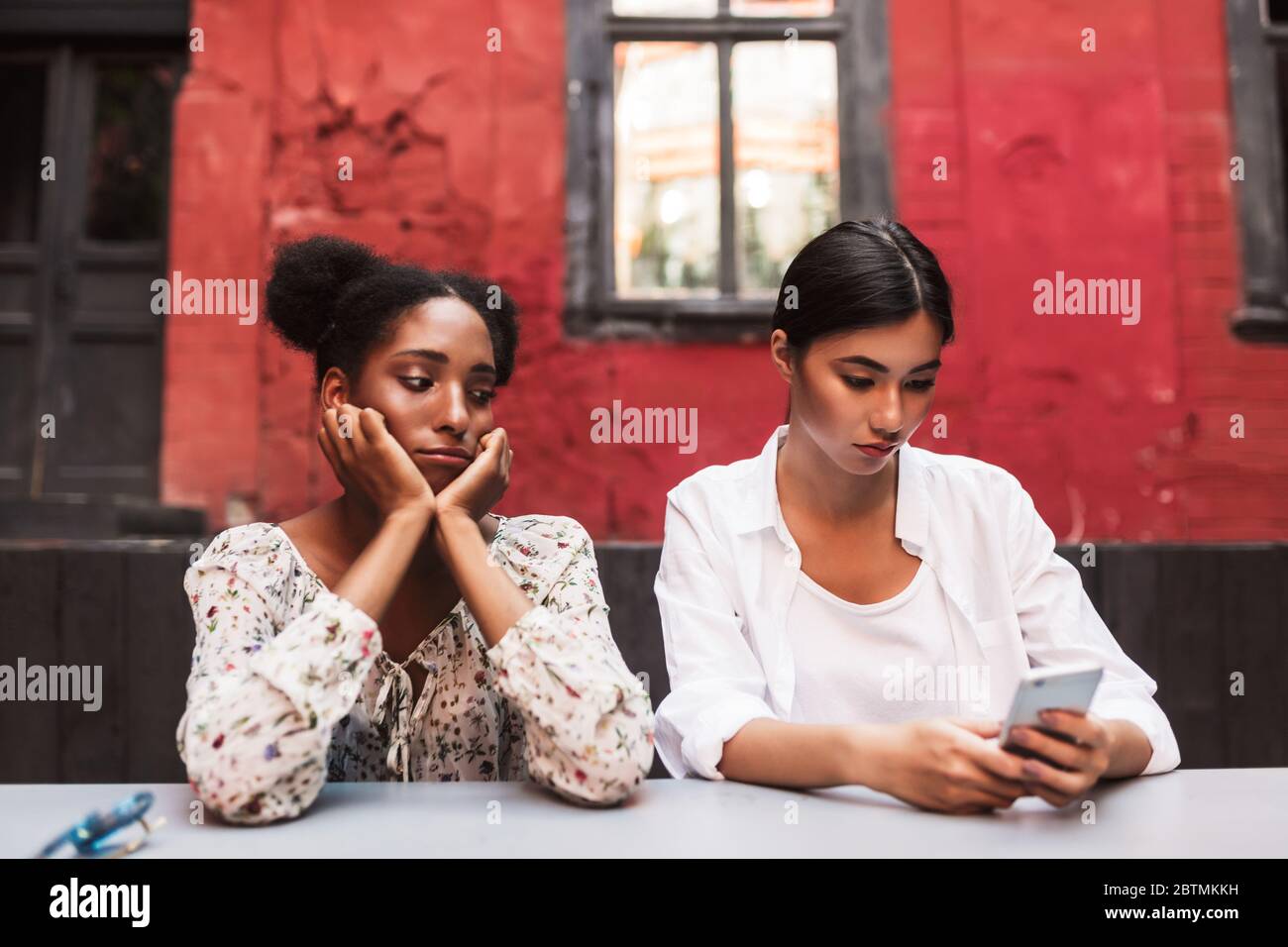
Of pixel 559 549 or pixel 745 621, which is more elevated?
pixel 559 549

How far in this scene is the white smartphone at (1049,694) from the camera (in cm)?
130

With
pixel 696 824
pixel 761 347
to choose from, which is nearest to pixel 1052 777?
pixel 696 824

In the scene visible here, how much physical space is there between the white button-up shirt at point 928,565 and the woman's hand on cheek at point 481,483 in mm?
401

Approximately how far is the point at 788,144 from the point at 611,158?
779 millimetres

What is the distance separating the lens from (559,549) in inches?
78.4

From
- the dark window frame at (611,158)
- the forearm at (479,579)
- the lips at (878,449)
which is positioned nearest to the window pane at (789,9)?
the dark window frame at (611,158)

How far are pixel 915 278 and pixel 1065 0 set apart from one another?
3.13 m

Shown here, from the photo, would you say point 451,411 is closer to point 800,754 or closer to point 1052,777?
point 800,754

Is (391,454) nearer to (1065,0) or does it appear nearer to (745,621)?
(745,621)

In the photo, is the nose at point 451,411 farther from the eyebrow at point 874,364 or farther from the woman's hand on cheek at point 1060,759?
the woman's hand on cheek at point 1060,759

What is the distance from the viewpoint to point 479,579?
1.70m

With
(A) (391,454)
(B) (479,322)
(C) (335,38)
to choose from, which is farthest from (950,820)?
(C) (335,38)

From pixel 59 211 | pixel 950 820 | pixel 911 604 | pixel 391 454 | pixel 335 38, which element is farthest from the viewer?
pixel 59 211

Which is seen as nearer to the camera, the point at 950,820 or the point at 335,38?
the point at 950,820
